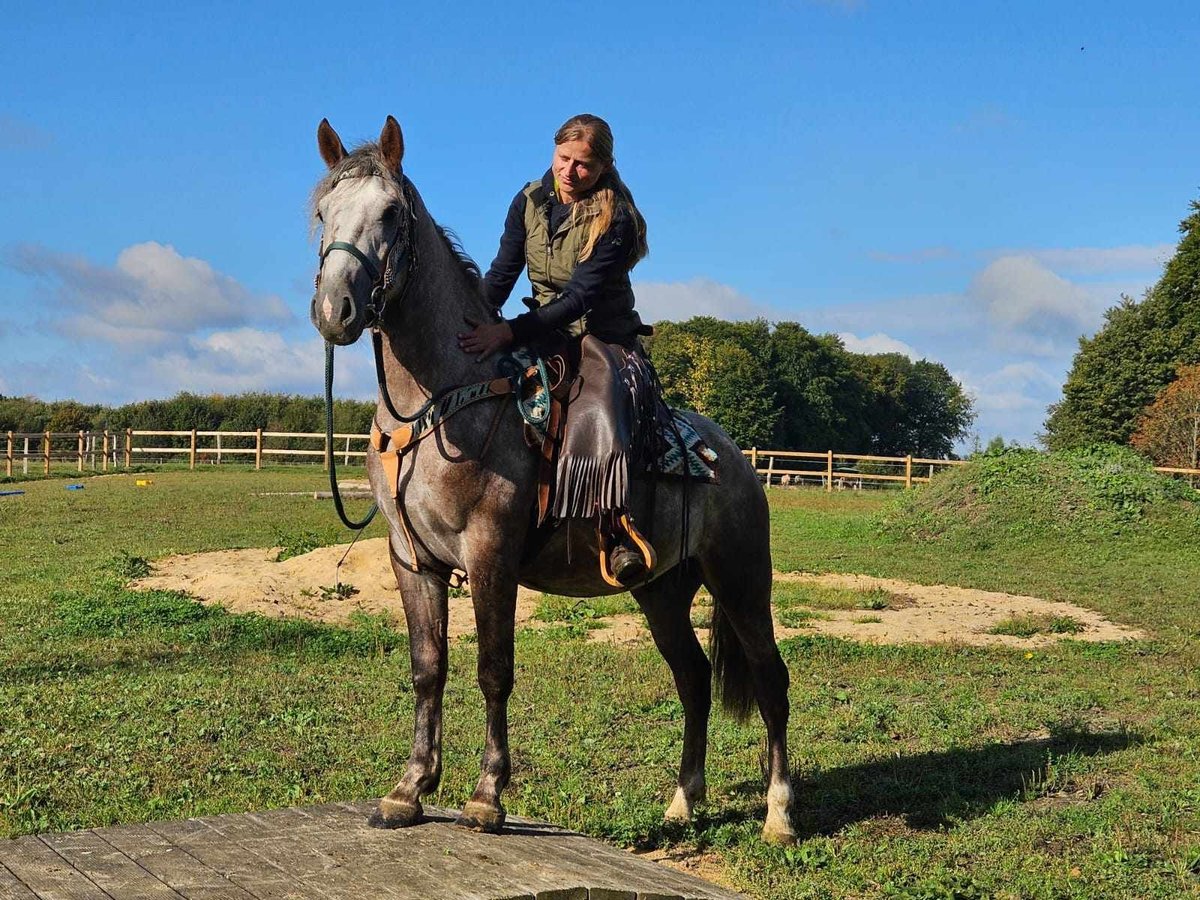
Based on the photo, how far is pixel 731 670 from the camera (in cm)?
648

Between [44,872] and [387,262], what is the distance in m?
2.51

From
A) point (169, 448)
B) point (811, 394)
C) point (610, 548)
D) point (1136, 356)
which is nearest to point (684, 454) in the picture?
point (610, 548)

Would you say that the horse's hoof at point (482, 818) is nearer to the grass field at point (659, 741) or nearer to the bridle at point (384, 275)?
the grass field at point (659, 741)

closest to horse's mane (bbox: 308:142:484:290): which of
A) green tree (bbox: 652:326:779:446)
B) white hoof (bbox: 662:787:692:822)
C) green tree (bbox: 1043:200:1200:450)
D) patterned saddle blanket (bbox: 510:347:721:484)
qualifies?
patterned saddle blanket (bbox: 510:347:721:484)

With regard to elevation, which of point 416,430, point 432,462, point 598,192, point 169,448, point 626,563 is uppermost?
point 598,192

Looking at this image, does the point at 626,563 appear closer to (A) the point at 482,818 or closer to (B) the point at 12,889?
(A) the point at 482,818

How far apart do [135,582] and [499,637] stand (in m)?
11.2

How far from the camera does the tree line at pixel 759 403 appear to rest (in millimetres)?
50188

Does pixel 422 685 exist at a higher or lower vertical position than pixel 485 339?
lower

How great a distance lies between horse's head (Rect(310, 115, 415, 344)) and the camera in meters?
4.19

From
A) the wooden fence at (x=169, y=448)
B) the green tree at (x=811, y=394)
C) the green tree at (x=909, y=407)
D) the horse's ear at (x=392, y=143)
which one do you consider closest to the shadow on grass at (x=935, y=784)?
the horse's ear at (x=392, y=143)

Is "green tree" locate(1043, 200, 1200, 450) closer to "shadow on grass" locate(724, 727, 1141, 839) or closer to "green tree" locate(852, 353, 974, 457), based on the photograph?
"green tree" locate(852, 353, 974, 457)

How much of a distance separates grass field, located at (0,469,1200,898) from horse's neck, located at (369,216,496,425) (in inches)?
99.0

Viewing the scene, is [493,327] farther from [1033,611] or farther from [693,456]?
[1033,611]
